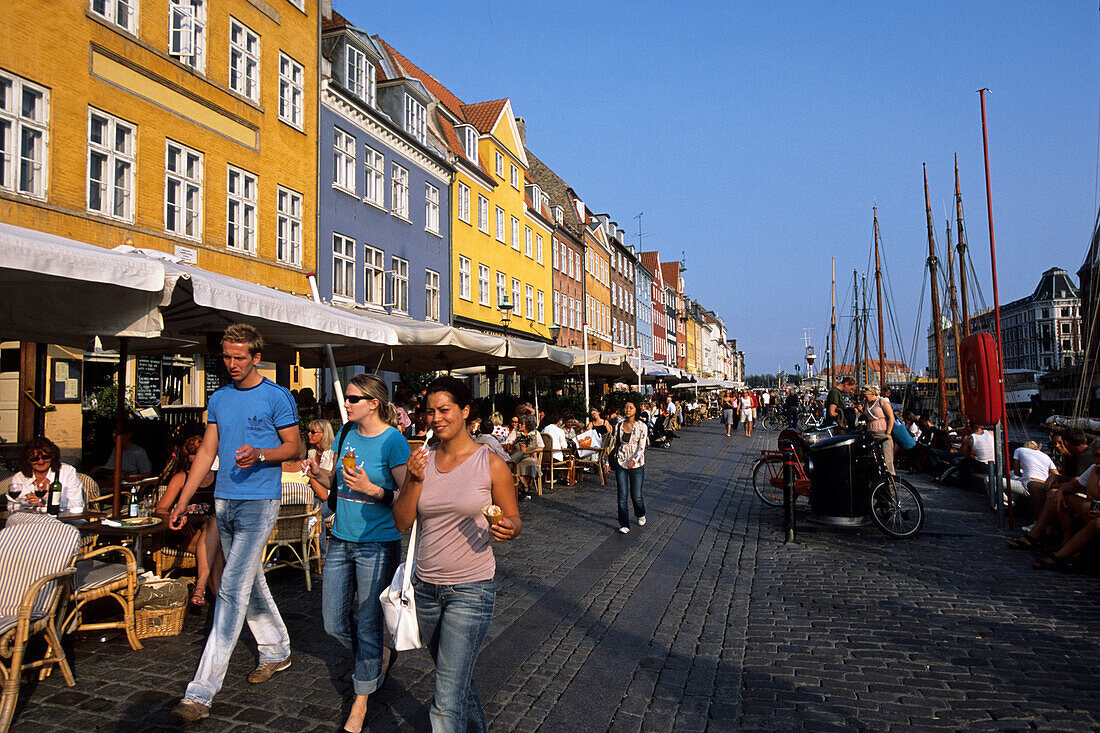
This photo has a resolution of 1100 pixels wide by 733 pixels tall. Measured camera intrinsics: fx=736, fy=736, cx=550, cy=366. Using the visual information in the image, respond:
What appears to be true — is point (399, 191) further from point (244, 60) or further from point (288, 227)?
point (244, 60)

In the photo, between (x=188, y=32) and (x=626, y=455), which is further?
(x=188, y=32)

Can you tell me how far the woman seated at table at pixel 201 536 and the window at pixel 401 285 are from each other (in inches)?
711

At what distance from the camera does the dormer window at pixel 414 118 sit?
24969 mm

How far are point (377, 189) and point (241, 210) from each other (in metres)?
6.54

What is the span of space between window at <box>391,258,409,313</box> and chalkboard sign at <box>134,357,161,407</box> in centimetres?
890

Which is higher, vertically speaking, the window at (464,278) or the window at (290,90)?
the window at (290,90)

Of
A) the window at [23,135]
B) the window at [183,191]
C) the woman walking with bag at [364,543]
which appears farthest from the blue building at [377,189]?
the woman walking with bag at [364,543]

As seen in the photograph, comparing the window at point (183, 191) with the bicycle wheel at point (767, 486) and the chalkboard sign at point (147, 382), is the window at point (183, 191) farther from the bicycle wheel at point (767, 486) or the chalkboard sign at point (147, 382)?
the bicycle wheel at point (767, 486)

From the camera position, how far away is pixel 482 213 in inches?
1227

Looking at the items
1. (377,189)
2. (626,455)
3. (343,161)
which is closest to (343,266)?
(343,161)

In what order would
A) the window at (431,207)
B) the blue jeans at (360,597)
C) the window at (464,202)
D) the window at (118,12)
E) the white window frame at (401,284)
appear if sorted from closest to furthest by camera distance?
the blue jeans at (360,597) → the window at (118,12) → the white window frame at (401,284) → the window at (431,207) → the window at (464,202)

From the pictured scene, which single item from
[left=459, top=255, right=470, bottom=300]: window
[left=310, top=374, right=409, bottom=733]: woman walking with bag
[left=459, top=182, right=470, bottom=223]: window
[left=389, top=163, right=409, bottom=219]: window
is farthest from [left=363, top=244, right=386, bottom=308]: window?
[left=310, top=374, right=409, bottom=733]: woman walking with bag

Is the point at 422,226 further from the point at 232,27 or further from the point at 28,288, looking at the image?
the point at 28,288

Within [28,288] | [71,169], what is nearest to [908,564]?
[28,288]
